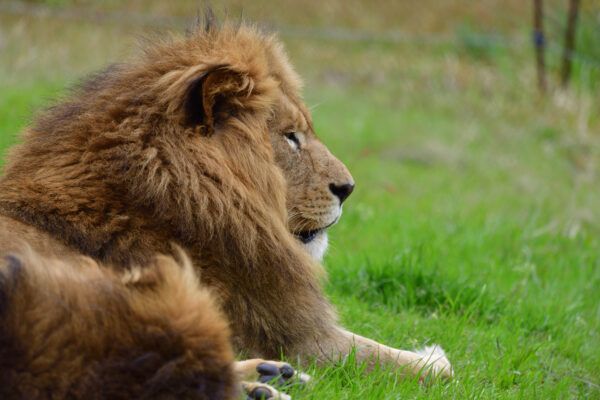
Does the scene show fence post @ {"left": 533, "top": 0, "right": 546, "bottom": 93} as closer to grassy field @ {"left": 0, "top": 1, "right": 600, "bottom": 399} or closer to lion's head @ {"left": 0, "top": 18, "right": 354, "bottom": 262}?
grassy field @ {"left": 0, "top": 1, "right": 600, "bottom": 399}

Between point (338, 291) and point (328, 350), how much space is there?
4.54ft

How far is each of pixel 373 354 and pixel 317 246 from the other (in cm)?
54

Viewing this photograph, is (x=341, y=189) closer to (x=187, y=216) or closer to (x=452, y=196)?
(x=187, y=216)

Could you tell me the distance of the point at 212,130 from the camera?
107 inches

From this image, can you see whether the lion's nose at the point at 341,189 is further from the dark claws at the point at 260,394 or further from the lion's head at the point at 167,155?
the dark claws at the point at 260,394

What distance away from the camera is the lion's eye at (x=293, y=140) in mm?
3033

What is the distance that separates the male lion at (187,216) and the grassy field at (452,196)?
36cm

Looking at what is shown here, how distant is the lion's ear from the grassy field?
809 mm

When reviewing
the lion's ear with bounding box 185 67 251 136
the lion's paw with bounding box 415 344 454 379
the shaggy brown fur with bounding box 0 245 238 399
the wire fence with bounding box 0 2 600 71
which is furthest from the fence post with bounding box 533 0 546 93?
the shaggy brown fur with bounding box 0 245 238 399

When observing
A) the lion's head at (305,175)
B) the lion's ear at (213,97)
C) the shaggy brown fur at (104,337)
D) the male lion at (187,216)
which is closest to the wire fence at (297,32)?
the lion's head at (305,175)

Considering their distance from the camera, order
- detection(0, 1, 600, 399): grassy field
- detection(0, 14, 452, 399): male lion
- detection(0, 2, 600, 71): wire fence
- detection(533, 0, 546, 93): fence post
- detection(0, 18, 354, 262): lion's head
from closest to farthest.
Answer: detection(0, 14, 452, 399): male lion
detection(0, 18, 354, 262): lion's head
detection(0, 1, 600, 399): grassy field
detection(533, 0, 546, 93): fence post
detection(0, 2, 600, 71): wire fence

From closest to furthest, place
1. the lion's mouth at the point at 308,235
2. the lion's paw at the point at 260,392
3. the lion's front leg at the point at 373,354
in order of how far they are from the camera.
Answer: the lion's paw at the point at 260,392 < the lion's front leg at the point at 373,354 < the lion's mouth at the point at 308,235

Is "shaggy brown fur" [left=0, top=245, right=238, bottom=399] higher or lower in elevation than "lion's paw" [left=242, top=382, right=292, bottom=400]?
higher

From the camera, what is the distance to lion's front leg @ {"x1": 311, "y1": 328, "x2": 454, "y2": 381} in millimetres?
2861
